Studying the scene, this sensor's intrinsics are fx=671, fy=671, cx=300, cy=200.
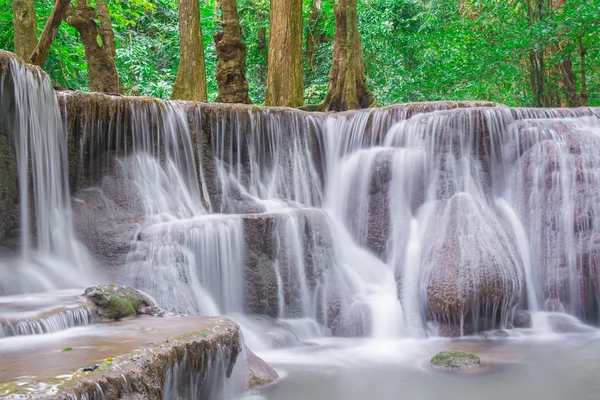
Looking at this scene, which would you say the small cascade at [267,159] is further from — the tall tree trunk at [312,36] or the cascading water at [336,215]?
the tall tree trunk at [312,36]

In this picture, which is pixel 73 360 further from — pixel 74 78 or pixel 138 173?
pixel 74 78

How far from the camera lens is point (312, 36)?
76.0 ft

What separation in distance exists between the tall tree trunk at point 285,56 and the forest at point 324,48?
0.02 m

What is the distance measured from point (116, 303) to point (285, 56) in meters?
9.29

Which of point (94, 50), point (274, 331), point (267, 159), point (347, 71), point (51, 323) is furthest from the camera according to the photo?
point (347, 71)

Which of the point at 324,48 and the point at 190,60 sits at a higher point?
the point at 324,48

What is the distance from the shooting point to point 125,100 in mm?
9812

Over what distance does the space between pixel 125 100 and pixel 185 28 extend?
13.9 feet

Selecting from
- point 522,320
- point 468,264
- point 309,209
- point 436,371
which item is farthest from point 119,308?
point 522,320

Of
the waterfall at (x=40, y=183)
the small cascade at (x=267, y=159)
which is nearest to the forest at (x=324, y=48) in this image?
the waterfall at (x=40, y=183)

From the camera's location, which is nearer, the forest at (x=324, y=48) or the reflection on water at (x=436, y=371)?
the reflection on water at (x=436, y=371)

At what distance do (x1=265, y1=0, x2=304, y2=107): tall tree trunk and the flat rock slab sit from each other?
9.00m

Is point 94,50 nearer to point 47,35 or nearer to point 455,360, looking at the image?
point 47,35

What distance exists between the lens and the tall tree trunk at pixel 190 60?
1323 centimetres
